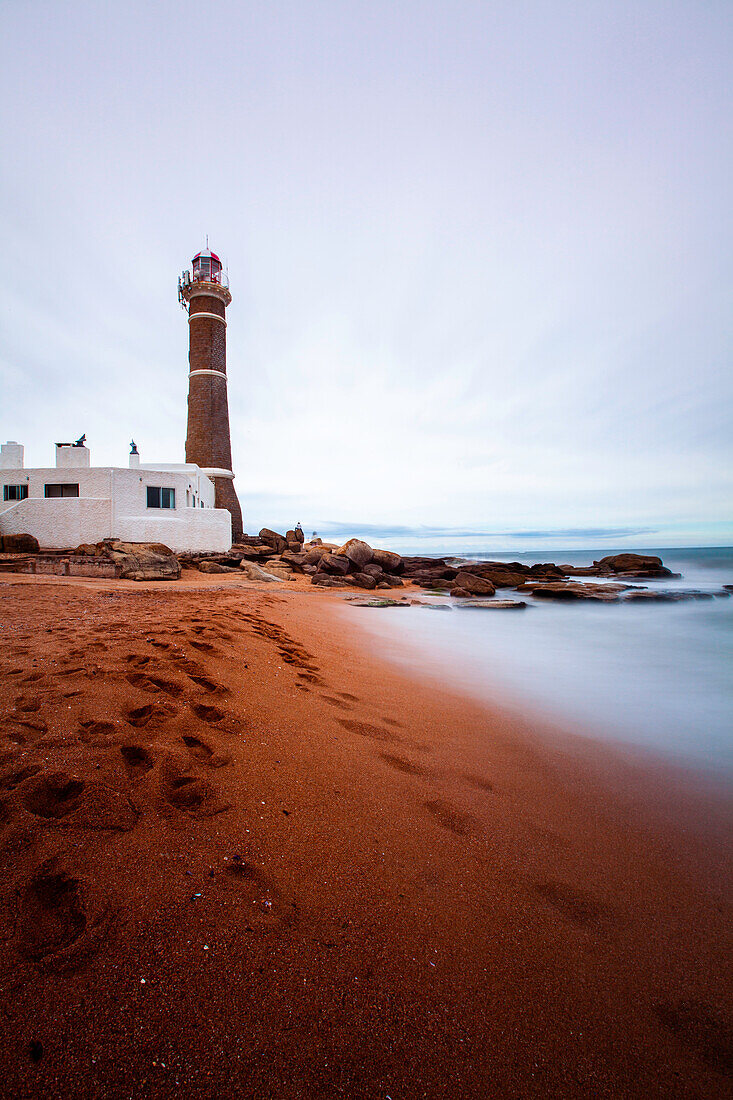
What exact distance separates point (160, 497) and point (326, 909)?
2139cm

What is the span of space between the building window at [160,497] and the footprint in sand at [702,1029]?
71.6 ft

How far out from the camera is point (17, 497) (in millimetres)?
19531

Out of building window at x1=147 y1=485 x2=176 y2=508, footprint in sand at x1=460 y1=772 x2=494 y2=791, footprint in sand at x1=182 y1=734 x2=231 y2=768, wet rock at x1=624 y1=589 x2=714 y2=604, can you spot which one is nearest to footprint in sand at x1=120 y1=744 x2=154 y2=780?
footprint in sand at x1=182 y1=734 x2=231 y2=768

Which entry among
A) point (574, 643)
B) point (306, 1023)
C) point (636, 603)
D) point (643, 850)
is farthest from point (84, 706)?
A: point (636, 603)

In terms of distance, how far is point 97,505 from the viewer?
18.0 metres

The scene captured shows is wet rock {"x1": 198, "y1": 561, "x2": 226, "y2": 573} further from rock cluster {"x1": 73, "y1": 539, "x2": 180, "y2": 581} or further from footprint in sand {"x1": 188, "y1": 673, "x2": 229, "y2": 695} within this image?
footprint in sand {"x1": 188, "y1": 673, "x2": 229, "y2": 695}

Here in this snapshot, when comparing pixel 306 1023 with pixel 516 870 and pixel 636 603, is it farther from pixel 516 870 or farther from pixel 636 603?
pixel 636 603

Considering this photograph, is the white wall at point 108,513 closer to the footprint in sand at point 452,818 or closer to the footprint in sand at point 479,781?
the footprint in sand at point 479,781

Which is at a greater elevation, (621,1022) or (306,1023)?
(306,1023)

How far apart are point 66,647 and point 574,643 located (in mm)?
9129

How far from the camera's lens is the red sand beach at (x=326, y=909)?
1.23 m

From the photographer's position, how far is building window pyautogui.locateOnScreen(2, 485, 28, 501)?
64.0 feet

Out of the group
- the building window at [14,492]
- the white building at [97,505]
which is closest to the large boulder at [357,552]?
the white building at [97,505]

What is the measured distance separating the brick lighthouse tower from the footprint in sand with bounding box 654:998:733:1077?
27510 mm
